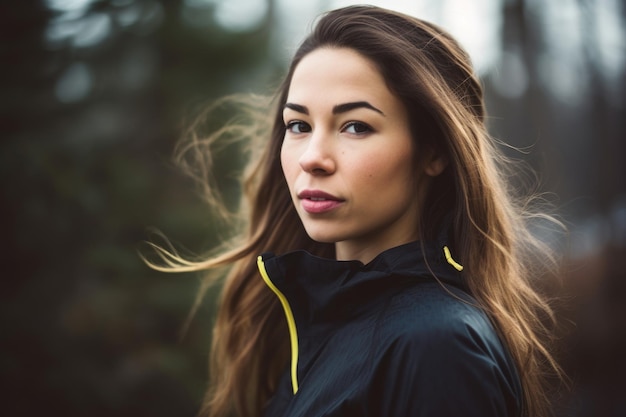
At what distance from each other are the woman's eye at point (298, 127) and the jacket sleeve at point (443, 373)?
28.6 inches

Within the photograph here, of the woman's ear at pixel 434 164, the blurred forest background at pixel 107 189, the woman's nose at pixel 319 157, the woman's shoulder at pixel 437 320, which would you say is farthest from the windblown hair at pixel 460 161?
the blurred forest background at pixel 107 189

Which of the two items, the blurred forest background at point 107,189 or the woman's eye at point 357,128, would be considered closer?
the woman's eye at point 357,128

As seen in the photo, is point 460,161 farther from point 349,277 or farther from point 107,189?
point 107,189

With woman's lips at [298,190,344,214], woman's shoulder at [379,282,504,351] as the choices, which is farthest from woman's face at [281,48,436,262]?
woman's shoulder at [379,282,504,351]

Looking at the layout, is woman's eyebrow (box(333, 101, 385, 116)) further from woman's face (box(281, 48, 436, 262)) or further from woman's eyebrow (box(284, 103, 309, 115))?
woman's eyebrow (box(284, 103, 309, 115))

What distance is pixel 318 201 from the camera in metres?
1.67

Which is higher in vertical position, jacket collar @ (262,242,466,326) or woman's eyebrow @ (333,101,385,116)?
woman's eyebrow @ (333,101,385,116)

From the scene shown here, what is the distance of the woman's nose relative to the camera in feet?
5.32

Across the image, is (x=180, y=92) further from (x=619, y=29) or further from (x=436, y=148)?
(x=619, y=29)

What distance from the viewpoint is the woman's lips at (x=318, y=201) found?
165 centimetres

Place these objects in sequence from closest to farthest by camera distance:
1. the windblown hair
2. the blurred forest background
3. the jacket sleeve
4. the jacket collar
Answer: the jacket sleeve, the jacket collar, the windblown hair, the blurred forest background

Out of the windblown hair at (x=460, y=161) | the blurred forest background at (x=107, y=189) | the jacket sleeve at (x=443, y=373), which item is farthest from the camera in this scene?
the blurred forest background at (x=107, y=189)

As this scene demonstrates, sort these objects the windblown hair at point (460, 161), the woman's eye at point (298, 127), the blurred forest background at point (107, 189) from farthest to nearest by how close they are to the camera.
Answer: the blurred forest background at point (107, 189)
the woman's eye at point (298, 127)
the windblown hair at point (460, 161)

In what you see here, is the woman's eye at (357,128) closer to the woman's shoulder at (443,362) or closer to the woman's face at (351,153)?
the woman's face at (351,153)
